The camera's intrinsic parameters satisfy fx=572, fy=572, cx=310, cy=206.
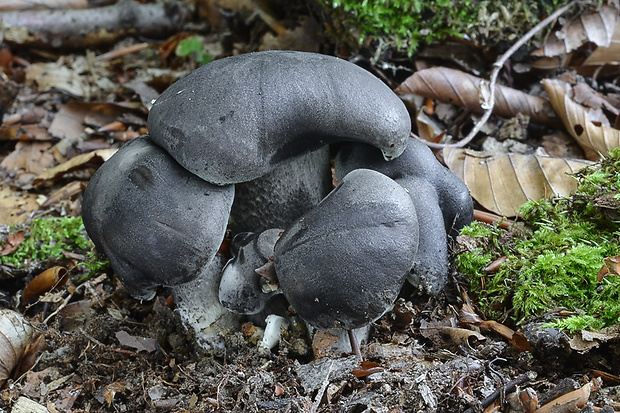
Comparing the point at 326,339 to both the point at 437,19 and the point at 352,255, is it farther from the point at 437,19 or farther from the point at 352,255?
the point at 437,19

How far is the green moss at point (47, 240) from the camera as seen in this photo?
2.94 m

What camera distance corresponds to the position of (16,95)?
464cm

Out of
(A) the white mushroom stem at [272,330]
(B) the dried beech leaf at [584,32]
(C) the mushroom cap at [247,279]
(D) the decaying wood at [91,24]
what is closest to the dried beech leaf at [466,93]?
(B) the dried beech leaf at [584,32]

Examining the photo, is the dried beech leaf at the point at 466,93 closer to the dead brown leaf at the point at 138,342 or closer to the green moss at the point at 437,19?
the green moss at the point at 437,19

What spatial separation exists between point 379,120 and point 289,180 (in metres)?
0.48

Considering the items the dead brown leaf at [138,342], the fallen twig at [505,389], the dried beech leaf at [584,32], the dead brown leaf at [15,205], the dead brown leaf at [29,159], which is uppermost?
the dried beech leaf at [584,32]

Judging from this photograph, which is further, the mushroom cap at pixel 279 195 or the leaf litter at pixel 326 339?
the mushroom cap at pixel 279 195

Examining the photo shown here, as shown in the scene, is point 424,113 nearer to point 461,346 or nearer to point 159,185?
point 461,346

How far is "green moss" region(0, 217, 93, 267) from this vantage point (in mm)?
2941

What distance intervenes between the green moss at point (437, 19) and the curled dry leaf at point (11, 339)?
97.2 inches

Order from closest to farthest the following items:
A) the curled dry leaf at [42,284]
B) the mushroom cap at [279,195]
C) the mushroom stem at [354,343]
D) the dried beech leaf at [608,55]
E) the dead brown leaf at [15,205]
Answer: the mushroom stem at [354,343] < the mushroom cap at [279,195] < the curled dry leaf at [42,284] < the dead brown leaf at [15,205] < the dried beech leaf at [608,55]

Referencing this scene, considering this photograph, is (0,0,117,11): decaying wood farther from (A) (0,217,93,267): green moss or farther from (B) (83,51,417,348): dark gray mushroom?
(B) (83,51,417,348): dark gray mushroom

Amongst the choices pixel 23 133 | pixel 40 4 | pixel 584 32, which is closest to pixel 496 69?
pixel 584 32

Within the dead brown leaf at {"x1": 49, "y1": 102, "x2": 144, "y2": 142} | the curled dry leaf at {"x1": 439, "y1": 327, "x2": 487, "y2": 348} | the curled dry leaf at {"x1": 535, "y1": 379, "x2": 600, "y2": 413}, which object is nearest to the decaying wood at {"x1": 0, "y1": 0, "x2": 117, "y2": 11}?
the dead brown leaf at {"x1": 49, "y1": 102, "x2": 144, "y2": 142}
